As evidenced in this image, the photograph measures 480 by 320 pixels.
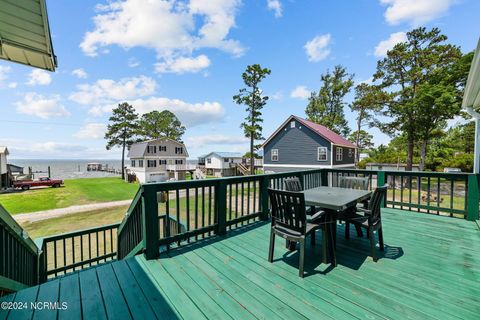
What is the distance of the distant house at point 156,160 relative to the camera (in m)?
25.7

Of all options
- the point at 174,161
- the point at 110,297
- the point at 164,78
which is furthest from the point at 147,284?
the point at 174,161

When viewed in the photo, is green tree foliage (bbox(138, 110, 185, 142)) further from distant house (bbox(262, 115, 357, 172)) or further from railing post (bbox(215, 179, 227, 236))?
railing post (bbox(215, 179, 227, 236))

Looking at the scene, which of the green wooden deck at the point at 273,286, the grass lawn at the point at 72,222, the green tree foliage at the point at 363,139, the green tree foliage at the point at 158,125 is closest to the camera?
the green wooden deck at the point at 273,286

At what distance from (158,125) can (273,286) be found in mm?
36301

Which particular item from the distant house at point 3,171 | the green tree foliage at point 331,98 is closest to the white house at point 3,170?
the distant house at point 3,171

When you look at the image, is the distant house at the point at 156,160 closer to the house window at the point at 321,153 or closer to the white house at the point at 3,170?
the white house at the point at 3,170

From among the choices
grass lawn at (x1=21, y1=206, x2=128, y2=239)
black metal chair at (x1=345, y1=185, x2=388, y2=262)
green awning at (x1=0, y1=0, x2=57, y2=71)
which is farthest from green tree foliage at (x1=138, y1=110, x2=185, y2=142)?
black metal chair at (x1=345, y1=185, x2=388, y2=262)

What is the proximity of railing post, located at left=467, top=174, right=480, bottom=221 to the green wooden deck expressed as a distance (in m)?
1.56

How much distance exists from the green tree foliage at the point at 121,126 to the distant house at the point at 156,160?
159 centimetres

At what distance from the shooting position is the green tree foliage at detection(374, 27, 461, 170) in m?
14.6

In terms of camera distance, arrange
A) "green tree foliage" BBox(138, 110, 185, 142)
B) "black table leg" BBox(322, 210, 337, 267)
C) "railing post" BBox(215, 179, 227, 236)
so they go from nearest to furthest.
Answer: "black table leg" BBox(322, 210, 337, 267) → "railing post" BBox(215, 179, 227, 236) → "green tree foliage" BBox(138, 110, 185, 142)

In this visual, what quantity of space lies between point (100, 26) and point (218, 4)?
3407mm

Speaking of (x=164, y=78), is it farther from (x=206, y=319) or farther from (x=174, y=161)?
(x=206, y=319)

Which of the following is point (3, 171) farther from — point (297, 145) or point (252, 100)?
point (297, 145)
